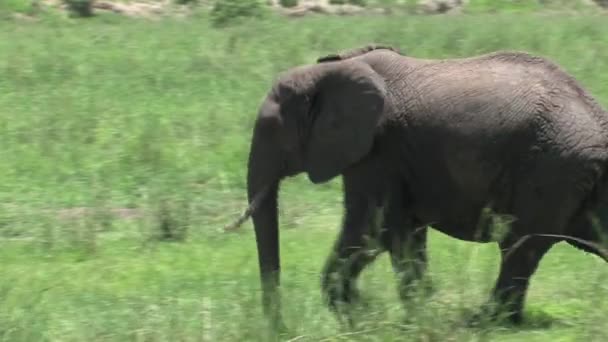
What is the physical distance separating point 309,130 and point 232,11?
12.7 meters

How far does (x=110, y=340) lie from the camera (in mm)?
6777

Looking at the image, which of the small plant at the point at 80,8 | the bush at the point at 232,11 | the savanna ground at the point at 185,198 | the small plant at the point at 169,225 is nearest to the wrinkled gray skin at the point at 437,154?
the savanna ground at the point at 185,198

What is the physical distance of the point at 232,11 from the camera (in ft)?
65.9

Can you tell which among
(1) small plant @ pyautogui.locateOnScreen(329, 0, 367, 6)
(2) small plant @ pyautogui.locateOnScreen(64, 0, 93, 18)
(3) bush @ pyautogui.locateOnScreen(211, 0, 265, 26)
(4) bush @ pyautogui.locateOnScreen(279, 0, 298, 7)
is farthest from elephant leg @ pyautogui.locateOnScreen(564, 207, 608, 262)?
(1) small plant @ pyautogui.locateOnScreen(329, 0, 367, 6)

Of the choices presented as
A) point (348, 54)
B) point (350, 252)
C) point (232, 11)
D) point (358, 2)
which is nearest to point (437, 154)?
point (350, 252)

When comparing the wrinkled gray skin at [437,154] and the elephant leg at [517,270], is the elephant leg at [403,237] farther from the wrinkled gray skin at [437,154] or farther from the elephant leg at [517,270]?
the elephant leg at [517,270]

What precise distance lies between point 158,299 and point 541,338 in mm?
2311

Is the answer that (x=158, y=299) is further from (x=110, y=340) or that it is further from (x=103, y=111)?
(x=103, y=111)

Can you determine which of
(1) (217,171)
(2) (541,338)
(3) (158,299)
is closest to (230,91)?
(1) (217,171)

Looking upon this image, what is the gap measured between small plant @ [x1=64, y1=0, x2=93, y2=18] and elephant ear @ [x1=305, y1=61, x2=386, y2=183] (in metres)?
15.2

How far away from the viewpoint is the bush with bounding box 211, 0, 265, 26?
65.4ft

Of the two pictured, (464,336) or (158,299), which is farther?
(158,299)

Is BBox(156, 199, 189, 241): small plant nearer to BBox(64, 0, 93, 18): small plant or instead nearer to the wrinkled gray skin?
the wrinkled gray skin

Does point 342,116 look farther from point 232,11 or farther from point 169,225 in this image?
point 232,11
